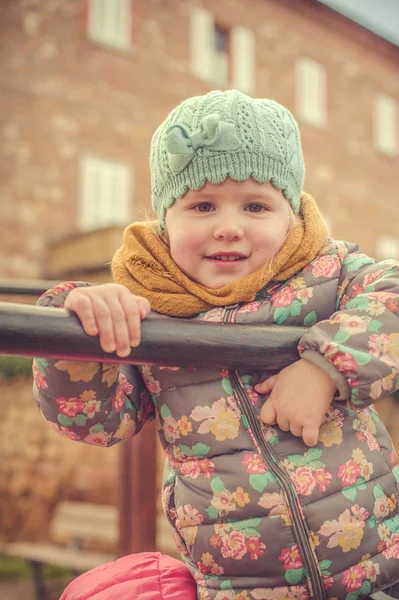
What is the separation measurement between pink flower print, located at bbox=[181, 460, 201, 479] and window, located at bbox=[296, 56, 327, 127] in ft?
43.9

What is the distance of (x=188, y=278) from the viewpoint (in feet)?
4.15

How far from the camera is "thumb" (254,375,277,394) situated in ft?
3.59

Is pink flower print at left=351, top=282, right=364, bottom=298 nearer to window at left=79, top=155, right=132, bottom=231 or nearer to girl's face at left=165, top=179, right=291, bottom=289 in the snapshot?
girl's face at left=165, top=179, right=291, bottom=289

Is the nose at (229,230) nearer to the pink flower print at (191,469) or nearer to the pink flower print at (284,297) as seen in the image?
the pink flower print at (284,297)

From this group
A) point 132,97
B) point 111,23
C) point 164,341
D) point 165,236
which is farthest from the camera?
point 132,97

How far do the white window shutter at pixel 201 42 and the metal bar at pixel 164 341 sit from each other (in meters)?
11.8

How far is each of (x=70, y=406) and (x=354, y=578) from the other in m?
0.56

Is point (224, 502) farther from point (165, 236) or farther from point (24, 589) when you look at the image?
point (24, 589)

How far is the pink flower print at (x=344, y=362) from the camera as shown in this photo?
0.97m

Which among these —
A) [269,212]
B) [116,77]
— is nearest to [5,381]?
[116,77]

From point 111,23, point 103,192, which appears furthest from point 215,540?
point 111,23

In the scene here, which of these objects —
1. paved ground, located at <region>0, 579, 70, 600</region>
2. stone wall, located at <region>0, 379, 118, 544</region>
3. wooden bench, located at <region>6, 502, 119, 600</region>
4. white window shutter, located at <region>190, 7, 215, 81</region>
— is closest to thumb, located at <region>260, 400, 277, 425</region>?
wooden bench, located at <region>6, 502, 119, 600</region>

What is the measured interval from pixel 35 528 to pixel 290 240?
724cm

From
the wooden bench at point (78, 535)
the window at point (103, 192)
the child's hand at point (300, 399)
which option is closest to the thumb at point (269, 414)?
the child's hand at point (300, 399)
